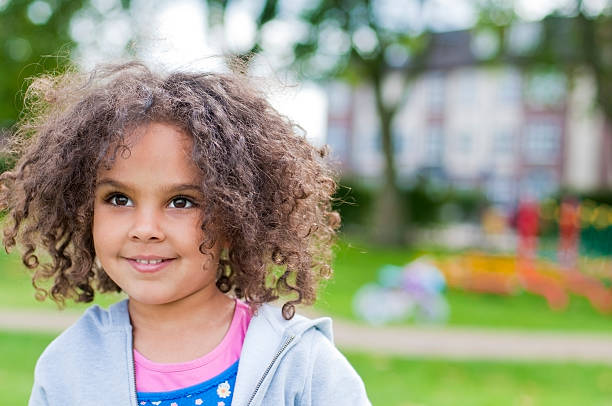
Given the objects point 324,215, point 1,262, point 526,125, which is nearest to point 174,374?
point 324,215

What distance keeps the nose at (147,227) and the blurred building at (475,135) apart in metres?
36.8

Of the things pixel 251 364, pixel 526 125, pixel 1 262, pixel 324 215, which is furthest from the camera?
pixel 526 125

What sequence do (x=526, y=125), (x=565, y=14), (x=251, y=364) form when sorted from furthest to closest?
(x=526, y=125)
(x=565, y=14)
(x=251, y=364)

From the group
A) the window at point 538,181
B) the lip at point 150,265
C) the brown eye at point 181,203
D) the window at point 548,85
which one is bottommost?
the lip at point 150,265

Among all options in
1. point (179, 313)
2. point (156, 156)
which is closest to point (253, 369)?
point (179, 313)

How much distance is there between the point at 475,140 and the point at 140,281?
42.7 meters

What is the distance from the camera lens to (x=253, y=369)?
5.82 feet

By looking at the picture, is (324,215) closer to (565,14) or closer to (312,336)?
(312,336)

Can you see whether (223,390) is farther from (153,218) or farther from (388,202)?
(388,202)

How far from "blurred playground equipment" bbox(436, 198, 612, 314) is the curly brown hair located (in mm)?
8763

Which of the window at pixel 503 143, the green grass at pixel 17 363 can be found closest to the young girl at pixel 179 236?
the green grass at pixel 17 363

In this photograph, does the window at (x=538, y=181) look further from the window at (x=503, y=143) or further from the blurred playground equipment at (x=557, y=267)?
the blurred playground equipment at (x=557, y=267)

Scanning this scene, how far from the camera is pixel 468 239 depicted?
2811cm

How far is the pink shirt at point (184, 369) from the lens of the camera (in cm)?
180
